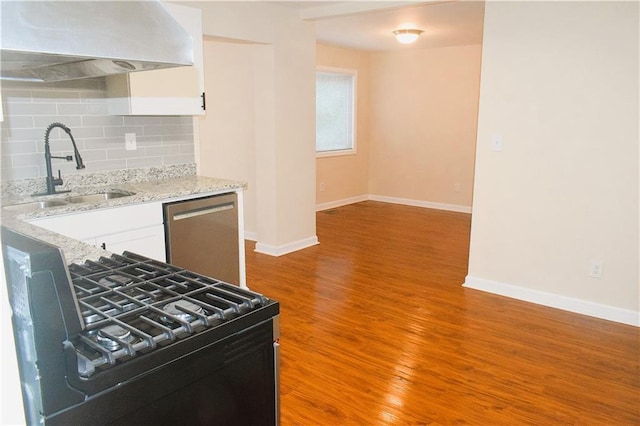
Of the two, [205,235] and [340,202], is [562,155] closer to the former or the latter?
[205,235]

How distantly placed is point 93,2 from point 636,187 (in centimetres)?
341

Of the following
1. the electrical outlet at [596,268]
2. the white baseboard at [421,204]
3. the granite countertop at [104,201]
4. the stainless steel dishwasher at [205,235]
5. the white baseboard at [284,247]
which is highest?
the granite countertop at [104,201]

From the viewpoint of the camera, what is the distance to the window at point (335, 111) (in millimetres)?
7078

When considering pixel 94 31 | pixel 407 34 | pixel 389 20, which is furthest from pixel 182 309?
pixel 407 34

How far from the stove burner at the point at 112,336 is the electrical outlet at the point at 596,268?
3.33 m

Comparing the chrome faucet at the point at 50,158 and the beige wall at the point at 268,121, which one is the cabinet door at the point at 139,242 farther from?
the beige wall at the point at 268,121

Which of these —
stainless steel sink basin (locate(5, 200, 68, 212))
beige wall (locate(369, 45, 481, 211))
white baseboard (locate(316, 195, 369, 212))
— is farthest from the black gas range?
beige wall (locate(369, 45, 481, 211))

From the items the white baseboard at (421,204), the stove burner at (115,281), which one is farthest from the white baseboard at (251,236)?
the stove burner at (115,281)

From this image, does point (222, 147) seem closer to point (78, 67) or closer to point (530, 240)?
point (530, 240)

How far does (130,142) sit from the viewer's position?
3.36m

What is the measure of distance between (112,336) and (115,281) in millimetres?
387

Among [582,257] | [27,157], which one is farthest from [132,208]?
[582,257]

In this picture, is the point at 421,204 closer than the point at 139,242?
No

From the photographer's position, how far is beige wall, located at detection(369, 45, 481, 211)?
6883mm
